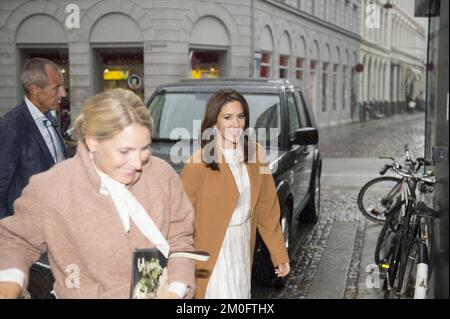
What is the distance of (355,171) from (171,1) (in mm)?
6797

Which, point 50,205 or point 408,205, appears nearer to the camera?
point 50,205

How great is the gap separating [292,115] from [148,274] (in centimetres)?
452

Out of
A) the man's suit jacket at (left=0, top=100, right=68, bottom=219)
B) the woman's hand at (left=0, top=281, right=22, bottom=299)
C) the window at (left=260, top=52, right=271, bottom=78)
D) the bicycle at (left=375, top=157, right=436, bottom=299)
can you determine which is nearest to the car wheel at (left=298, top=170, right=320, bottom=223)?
the bicycle at (left=375, top=157, right=436, bottom=299)

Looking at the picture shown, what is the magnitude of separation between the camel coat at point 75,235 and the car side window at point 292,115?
402 cm

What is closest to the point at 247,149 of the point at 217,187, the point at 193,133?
the point at 217,187

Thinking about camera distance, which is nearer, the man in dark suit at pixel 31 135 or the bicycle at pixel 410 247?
the man in dark suit at pixel 31 135

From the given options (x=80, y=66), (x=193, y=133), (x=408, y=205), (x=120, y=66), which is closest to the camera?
(x=408, y=205)

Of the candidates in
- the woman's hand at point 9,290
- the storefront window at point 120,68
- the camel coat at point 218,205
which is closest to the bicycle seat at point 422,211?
the camel coat at point 218,205

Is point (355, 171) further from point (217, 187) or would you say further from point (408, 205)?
point (217, 187)

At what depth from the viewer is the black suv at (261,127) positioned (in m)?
5.56

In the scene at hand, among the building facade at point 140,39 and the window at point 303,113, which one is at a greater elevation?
the building facade at point 140,39

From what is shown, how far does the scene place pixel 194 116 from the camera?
595 cm

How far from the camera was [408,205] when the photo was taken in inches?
210

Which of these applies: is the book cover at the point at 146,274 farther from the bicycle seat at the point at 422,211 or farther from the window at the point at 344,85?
the window at the point at 344,85
